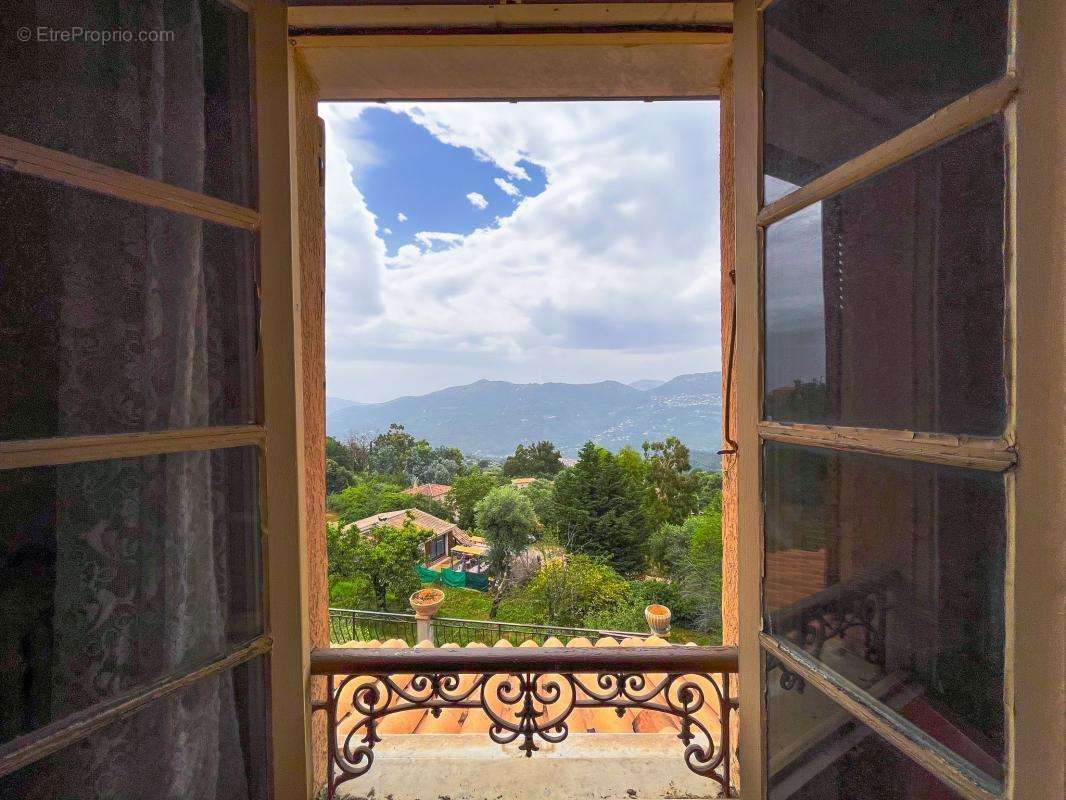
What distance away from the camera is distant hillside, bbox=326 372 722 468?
1.07 m

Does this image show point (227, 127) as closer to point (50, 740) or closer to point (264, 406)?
point (264, 406)

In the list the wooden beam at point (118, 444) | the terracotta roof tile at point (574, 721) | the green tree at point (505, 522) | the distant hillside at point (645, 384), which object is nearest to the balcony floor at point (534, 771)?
the terracotta roof tile at point (574, 721)

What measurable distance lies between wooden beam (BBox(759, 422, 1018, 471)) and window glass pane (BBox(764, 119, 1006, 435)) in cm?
1

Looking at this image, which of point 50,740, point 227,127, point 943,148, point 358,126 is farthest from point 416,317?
point 943,148

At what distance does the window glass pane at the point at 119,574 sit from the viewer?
53cm

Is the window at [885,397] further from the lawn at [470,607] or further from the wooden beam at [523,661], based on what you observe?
the lawn at [470,607]

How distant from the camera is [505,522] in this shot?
1368mm

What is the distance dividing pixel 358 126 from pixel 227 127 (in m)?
0.75

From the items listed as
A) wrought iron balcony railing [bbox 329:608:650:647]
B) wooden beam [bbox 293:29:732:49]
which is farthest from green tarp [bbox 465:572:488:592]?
wooden beam [bbox 293:29:732:49]

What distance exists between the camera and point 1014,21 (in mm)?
383

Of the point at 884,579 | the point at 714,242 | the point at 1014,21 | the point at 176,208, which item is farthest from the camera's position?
the point at 714,242

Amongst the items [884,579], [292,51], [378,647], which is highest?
[292,51]

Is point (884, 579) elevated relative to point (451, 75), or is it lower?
lower

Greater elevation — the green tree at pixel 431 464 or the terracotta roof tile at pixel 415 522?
the green tree at pixel 431 464
